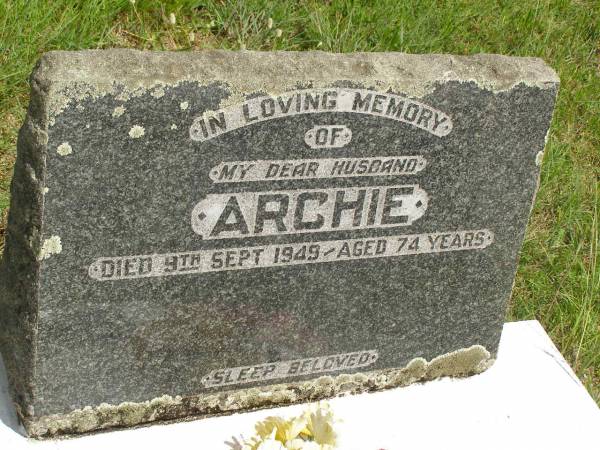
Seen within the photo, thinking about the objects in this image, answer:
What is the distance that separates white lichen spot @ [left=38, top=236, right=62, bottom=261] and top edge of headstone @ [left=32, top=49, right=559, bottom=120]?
0.29m

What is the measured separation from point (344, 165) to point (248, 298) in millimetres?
404

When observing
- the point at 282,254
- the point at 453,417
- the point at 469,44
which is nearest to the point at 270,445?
the point at 282,254

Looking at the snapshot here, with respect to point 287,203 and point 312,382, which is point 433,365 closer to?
point 312,382

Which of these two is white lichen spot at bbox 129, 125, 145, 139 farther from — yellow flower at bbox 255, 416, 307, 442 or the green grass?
the green grass

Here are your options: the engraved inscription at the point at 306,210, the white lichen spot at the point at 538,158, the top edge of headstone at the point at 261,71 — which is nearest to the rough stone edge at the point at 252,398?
the engraved inscription at the point at 306,210

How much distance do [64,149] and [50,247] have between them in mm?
234

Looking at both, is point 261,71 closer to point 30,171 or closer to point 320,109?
point 320,109

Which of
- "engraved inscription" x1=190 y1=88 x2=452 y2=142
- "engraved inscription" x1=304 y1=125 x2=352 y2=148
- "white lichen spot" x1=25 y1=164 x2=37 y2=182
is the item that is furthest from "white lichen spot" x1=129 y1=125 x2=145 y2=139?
"engraved inscription" x1=304 y1=125 x2=352 y2=148

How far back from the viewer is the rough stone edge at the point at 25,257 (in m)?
2.03

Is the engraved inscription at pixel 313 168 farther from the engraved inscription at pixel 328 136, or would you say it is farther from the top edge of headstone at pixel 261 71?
the top edge of headstone at pixel 261 71

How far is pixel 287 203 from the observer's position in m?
2.32

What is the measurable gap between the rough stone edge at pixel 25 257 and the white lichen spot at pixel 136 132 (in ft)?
0.59

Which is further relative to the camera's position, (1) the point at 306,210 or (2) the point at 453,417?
(2) the point at 453,417

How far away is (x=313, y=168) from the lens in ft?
7.52
